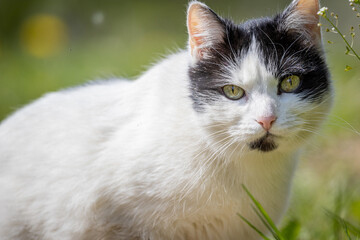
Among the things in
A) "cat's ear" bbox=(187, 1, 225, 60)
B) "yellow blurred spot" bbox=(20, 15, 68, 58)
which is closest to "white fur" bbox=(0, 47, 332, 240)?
"cat's ear" bbox=(187, 1, 225, 60)

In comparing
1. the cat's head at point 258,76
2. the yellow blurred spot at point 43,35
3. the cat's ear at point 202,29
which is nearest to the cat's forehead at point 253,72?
the cat's head at point 258,76

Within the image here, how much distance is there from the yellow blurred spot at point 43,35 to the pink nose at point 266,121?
9.79 feet

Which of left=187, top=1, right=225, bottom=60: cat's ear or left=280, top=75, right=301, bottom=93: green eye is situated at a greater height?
left=187, top=1, right=225, bottom=60: cat's ear

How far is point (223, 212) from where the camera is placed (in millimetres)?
1837

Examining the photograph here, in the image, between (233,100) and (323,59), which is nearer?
(233,100)

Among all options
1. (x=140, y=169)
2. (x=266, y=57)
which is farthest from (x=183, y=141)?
(x=266, y=57)

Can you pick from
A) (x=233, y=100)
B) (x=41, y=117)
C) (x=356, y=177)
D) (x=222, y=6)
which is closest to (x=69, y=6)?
(x=222, y=6)

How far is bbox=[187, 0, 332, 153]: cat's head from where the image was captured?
159cm

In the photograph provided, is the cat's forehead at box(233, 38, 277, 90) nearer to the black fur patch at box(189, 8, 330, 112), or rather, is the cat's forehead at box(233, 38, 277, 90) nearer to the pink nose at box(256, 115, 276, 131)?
the black fur patch at box(189, 8, 330, 112)

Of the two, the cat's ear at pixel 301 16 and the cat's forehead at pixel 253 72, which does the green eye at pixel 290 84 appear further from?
the cat's ear at pixel 301 16

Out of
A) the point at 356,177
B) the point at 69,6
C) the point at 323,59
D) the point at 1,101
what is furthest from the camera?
the point at 69,6

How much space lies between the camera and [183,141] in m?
1.80

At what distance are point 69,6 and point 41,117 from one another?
2.58m

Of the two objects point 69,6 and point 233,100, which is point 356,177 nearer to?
point 233,100
